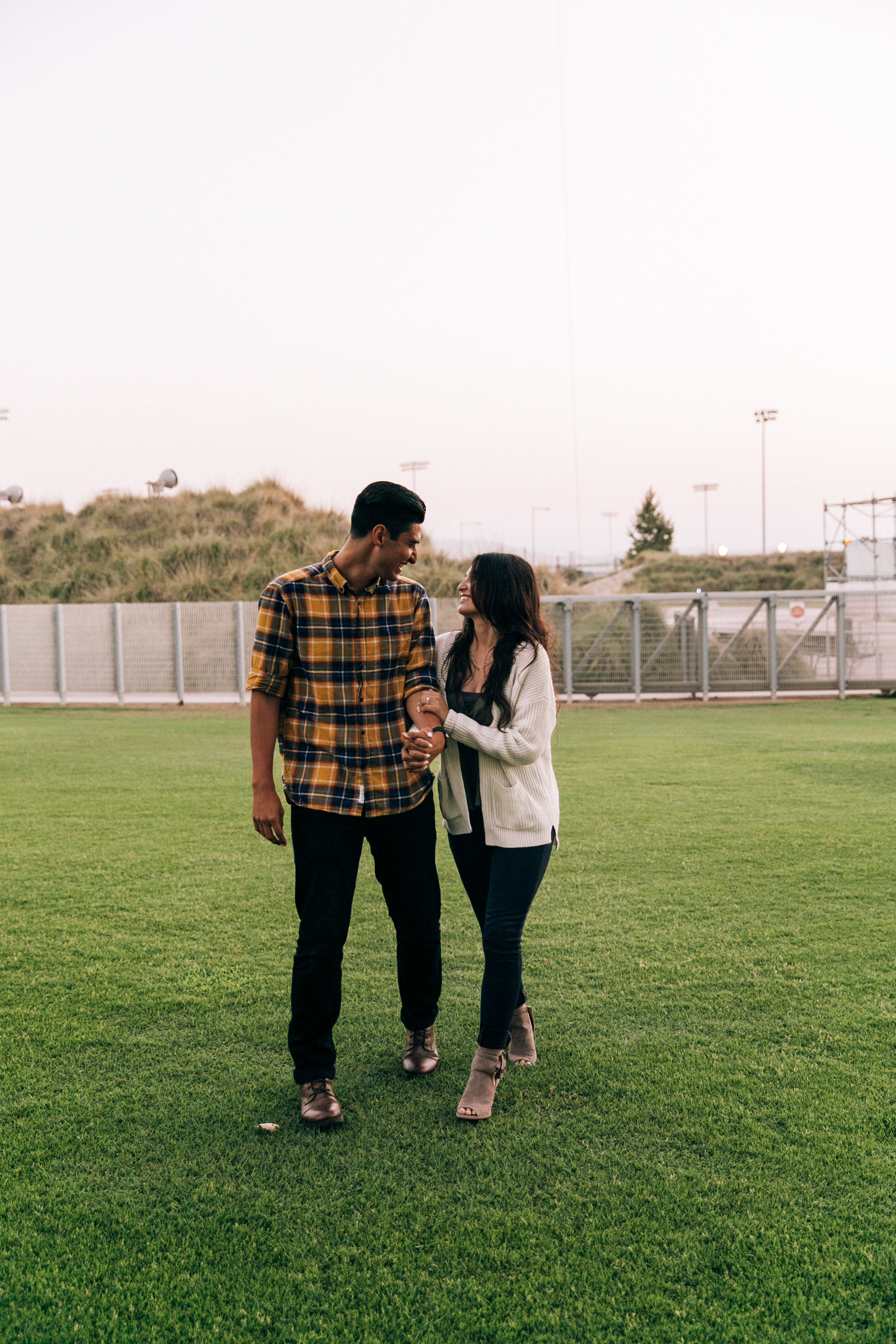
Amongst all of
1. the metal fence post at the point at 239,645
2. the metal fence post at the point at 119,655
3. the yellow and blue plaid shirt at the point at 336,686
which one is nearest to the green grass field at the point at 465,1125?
the yellow and blue plaid shirt at the point at 336,686

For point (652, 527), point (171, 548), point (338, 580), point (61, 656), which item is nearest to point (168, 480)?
point (171, 548)

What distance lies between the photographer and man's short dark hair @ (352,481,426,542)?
312cm

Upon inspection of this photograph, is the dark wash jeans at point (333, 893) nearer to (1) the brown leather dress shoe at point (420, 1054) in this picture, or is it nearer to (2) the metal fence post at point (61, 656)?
(1) the brown leather dress shoe at point (420, 1054)

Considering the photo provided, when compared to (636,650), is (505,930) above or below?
below

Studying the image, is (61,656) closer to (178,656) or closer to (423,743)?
(178,656)

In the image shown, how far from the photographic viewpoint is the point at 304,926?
10.6 ft

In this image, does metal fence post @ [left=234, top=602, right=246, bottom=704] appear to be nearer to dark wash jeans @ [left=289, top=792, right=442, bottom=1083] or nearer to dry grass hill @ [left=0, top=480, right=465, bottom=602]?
dry grass hill @ [left=0, top=480, right=465, bottom=602]

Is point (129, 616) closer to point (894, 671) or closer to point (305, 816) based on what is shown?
point (894, 671)

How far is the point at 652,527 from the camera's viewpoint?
319 feet

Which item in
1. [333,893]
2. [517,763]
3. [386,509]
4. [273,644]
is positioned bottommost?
[333,893]

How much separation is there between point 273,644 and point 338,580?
280mm

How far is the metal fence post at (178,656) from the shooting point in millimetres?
22234

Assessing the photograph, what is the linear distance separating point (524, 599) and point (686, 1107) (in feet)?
5.41

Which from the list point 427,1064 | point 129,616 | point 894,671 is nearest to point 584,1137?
point 427,1064
